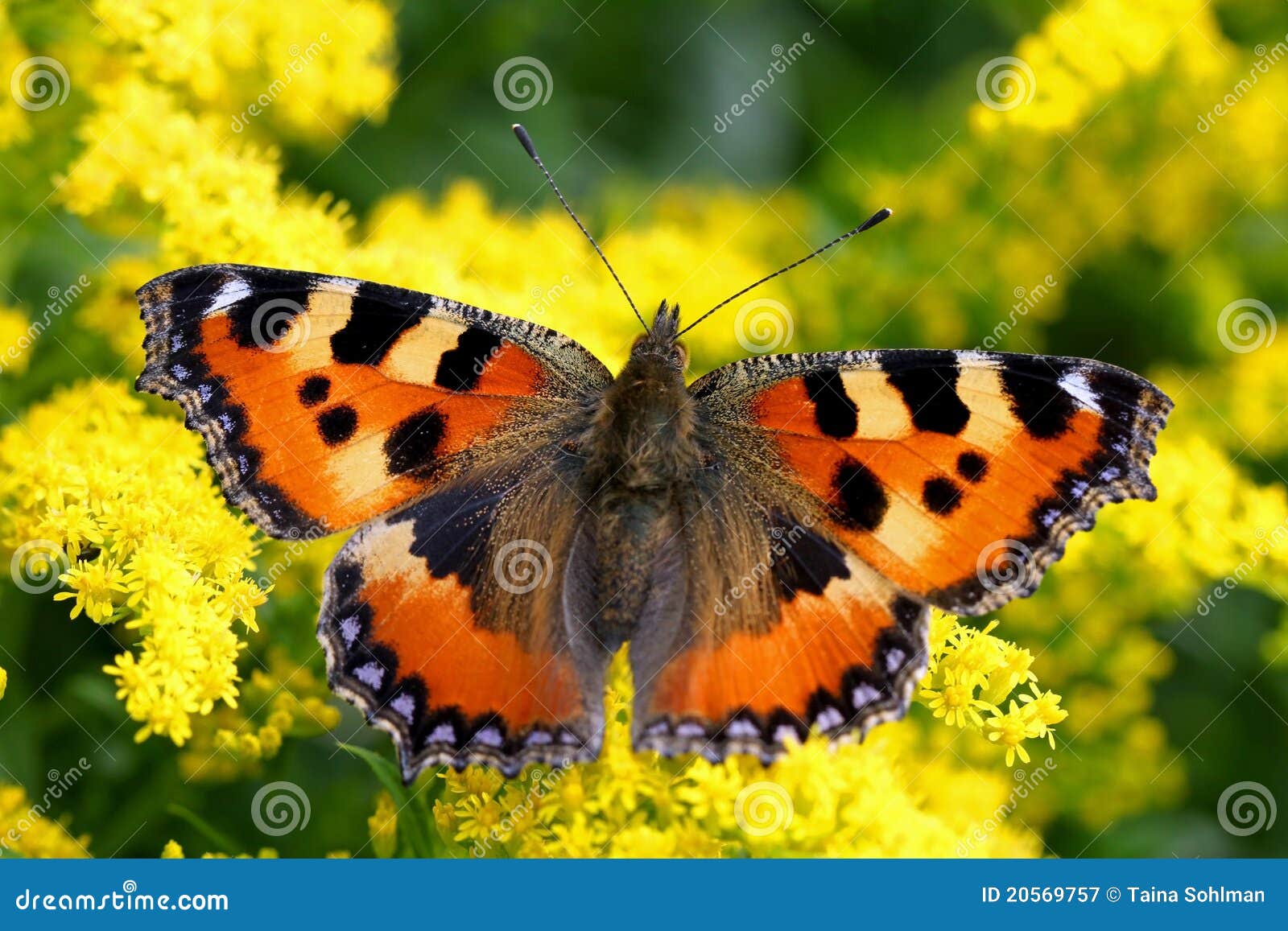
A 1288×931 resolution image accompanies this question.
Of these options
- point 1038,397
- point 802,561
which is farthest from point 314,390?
point 1038,397

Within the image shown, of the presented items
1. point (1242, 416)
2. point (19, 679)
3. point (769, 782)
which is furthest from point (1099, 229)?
point (19, 679)

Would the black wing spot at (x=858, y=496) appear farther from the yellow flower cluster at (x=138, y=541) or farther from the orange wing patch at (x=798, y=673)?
the yellow flower cluster at (x=138, y=541)

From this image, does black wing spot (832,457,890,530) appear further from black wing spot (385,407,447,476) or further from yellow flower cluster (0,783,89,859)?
yellow flower cluster (0,783,89,859)

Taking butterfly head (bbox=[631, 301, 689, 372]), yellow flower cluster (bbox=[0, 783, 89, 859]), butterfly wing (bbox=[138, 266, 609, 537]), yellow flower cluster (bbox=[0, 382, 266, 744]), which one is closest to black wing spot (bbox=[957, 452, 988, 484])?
butterfly head (bbox=[631, 301, 689, 372])

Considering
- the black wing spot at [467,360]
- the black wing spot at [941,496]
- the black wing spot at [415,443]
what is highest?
the black wing spot at [941,496]

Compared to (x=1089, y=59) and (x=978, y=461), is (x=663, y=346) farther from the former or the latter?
(x=1089, y=59)

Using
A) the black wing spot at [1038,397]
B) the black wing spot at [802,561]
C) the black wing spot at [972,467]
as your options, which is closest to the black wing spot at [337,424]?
the black wing spot at [802,561]
